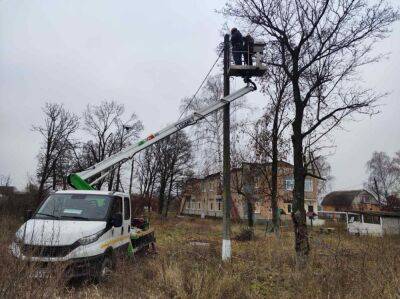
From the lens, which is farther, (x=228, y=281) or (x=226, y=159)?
(x=226, y=159)

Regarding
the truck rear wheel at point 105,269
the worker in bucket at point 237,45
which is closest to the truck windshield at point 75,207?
the truck rear wheel at point 105,269

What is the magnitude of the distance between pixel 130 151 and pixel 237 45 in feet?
16.8

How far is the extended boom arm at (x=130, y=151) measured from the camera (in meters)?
12.1

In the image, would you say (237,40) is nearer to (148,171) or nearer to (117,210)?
(117,210)

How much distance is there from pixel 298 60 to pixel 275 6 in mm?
2063

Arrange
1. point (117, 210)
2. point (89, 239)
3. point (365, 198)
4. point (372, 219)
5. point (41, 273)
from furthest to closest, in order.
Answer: point (365, 198) → point (372, 219) → point (117, 210) → point (89, 239) → point (41, 273)

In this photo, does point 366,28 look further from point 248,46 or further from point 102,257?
point 102,257

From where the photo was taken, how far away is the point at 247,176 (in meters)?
34.5

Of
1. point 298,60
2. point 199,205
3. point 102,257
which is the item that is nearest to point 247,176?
point 298,60

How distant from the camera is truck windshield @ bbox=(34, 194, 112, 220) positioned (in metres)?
9.44

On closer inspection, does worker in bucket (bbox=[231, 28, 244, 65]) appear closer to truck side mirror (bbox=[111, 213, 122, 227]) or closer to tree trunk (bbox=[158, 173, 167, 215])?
truck side mirror (bbox=[111, 213, 122, 227])

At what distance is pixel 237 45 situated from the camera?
1355cm

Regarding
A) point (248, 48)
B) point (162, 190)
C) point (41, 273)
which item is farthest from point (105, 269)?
point (162, 190)

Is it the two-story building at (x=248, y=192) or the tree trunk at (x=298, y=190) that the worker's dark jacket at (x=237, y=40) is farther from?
the two-story building at (x=248, y=192)
